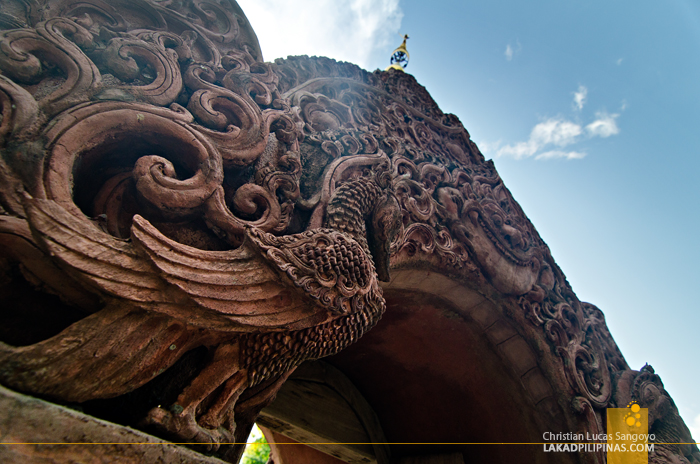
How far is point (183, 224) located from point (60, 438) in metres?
0.72

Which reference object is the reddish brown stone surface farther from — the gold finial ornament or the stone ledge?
the gold finial ornament

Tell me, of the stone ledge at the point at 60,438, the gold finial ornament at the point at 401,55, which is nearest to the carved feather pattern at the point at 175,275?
the stone ledge at the point at 60,438

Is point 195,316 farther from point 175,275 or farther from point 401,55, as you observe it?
point 401,55

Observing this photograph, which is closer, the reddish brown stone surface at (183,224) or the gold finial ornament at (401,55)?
the reddish brown stone surface at (183,224)

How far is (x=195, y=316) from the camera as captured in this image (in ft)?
3.34

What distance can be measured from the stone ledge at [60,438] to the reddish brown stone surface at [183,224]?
0.08m

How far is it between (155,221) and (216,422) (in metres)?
0.65

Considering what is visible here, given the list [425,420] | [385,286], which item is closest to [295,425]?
[425,420]

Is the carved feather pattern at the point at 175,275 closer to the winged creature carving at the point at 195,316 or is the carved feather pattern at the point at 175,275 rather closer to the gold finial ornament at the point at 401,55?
the winged creature carving at the point at 195,316

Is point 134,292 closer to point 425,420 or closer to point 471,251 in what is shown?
point 471,251

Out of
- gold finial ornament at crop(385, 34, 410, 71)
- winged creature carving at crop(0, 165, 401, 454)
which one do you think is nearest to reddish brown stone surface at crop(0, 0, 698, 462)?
winged creature carving at crop(0, 165, 401, 454)

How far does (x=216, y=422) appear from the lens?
1058 mm

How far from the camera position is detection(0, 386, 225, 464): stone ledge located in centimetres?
68

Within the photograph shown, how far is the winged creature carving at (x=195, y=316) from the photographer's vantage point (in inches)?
34.5
